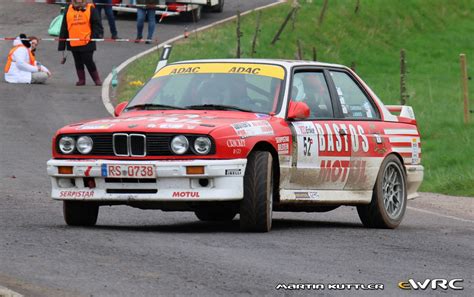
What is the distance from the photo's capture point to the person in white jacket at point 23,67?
29.3m

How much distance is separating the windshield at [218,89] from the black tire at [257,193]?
35.1 inches

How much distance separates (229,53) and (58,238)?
23897mm

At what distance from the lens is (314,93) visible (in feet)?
44.4

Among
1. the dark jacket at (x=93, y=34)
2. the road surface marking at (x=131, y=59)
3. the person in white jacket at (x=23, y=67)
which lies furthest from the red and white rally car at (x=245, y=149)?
the person in white jacket at (x=23, y=67)

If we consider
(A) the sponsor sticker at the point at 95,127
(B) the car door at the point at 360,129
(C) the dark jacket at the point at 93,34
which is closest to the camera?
(A) the sponsor sticker at the point at 95,127

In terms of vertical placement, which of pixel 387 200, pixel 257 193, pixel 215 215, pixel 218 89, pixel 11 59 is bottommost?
pixel 11 59

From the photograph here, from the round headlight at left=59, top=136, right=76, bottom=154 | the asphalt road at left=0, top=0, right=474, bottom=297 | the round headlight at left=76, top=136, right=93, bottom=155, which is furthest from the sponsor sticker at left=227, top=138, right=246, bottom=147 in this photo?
the round headlight at left=59, top=136, right=76, bottom=154

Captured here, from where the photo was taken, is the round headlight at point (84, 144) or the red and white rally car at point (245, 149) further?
the round headlight at point (84, 144)

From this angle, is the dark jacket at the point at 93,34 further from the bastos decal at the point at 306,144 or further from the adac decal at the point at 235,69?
the bastos decal at the point at 306,144

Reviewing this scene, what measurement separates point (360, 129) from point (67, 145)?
2925 mm

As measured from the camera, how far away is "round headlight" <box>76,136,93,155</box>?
12.0 meters

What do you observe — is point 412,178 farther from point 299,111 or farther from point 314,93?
point 299,111

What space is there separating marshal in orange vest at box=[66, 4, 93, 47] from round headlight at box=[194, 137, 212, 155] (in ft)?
58.7

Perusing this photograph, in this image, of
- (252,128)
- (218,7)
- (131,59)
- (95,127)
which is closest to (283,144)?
(252,128)
